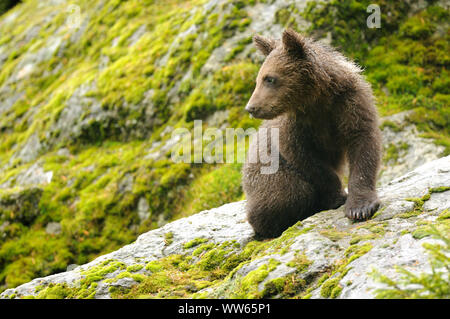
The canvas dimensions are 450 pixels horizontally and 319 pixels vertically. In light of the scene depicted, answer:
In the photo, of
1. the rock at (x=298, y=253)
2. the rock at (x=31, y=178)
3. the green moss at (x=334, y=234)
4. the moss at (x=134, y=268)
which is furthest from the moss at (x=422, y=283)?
the rock at (x=31, y=178)

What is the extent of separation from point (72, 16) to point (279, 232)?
16.6 m

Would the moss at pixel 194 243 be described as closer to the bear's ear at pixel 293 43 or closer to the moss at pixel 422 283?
the bear's ear at pixel 293 43

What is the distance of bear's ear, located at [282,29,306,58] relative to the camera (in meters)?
5.54

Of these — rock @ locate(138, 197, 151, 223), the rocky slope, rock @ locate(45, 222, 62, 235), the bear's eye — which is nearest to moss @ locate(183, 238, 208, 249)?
the bear's eye

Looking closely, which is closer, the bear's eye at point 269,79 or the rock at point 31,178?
the bear's eye at point 269,79

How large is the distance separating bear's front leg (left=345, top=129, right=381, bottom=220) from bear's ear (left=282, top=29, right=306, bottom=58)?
1318 millimetres

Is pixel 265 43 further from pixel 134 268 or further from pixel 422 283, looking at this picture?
pixel 422 283

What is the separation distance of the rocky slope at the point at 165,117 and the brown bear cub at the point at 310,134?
3.92 meters

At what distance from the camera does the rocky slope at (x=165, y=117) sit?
34.9 feet

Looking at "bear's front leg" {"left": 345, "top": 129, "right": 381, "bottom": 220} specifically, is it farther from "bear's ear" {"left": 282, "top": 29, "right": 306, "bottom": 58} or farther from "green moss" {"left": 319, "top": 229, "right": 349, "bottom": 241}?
"bear's ear" {"left": 282, "top": 29, "right": 306, "bottom": 58}

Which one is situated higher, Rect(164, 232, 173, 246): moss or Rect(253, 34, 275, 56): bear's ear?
Result: Rect(253, 34, 275, 56): bear's ear

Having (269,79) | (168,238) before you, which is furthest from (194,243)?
(269,79)

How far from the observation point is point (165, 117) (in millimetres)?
12773

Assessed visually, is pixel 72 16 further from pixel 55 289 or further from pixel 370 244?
pixel 370 244
